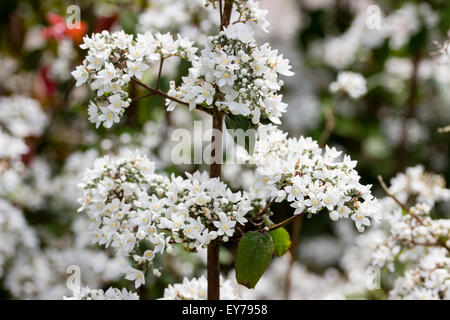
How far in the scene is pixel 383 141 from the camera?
3373 mm

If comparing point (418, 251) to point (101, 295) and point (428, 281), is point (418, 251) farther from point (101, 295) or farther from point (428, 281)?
point (101, 295)

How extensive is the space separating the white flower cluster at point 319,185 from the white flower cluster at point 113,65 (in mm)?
333

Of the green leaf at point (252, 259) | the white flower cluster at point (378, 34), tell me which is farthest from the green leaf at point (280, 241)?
the white flower cluster at point (378, 34)

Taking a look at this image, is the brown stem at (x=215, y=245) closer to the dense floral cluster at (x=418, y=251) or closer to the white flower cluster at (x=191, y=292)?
the white flower cluster at (x=191, y=292)

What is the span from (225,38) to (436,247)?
2.82 feet

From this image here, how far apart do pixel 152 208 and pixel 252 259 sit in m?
0.23

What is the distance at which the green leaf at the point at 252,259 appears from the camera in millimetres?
1227

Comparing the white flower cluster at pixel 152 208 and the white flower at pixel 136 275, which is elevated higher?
the white flower cluster at pixel 152 208

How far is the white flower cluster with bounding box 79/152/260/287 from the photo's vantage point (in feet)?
4.02

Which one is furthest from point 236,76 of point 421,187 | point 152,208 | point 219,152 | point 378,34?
point 378,34

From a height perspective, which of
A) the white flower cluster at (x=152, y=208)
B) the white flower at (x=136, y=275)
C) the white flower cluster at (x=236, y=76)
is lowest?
the white flower at (x=136, y=275)

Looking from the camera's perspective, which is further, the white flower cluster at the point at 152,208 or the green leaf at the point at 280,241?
the green leaf at the point at 280,241
